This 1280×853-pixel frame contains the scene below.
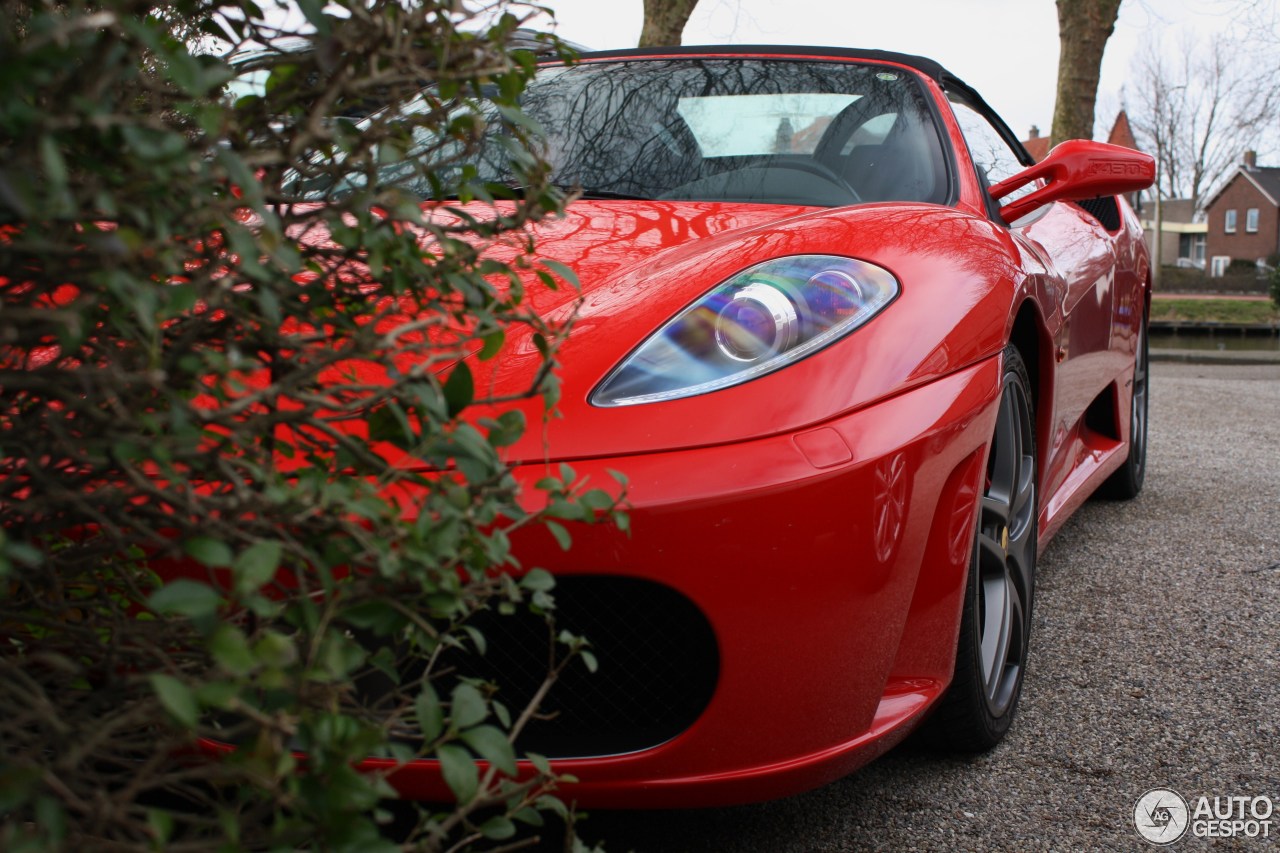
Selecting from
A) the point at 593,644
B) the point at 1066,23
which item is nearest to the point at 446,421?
the point at 593,644

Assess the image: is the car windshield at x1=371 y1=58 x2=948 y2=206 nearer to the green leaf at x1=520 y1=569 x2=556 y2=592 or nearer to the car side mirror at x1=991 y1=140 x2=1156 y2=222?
the car side mirror at x1=991 y1=140 x2=1156 y2=222

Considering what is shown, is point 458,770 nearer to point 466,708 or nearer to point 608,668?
point 466,708

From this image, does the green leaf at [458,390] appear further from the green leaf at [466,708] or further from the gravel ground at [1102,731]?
the gravel ground at [1102,731]

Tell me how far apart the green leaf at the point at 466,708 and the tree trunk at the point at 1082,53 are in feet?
46.6

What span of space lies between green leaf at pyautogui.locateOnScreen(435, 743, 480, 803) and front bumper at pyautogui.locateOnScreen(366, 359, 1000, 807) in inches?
21.3

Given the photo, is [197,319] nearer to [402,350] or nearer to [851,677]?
[402,350]

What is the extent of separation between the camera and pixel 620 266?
214 cm

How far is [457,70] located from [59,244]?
1.30 feet

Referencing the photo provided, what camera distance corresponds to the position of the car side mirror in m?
2.82

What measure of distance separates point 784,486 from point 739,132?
1598 mm

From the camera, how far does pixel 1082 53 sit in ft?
45.6

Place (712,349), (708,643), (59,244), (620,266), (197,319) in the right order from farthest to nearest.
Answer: (620,266)
(712,349)
(708,643)
(197,319)
(59,244)

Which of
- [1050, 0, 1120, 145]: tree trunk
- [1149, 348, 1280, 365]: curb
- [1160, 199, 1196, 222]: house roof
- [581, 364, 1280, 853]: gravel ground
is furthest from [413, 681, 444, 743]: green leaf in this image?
[1160, 199, 1196, 222]: house roof

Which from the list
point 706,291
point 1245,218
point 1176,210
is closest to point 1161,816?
point 706,291
